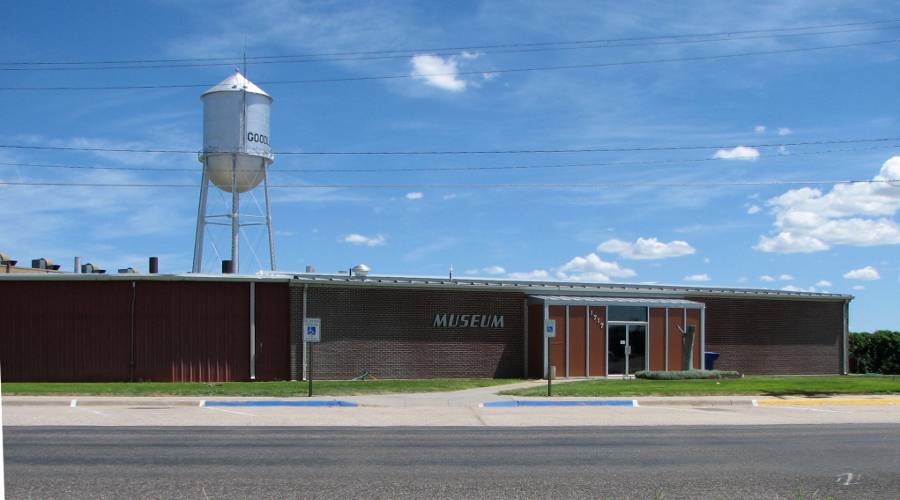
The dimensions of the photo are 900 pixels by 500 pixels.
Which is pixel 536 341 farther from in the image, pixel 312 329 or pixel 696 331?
pixel 312 329

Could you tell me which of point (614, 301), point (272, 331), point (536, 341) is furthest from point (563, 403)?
point (272, 331)

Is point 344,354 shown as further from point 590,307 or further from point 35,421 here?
point 35,421

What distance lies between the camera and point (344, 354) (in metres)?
30.1

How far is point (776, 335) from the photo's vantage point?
3709 cm

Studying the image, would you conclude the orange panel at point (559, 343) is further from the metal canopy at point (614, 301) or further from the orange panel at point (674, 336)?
the orange panel at point (674, 336)

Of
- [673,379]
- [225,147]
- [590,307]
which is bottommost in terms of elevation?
[673,379]

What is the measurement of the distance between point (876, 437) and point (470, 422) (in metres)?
7.47

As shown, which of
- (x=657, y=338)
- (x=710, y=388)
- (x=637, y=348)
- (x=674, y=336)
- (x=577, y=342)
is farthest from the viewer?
(x=674, y=336)

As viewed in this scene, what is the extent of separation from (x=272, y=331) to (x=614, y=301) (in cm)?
1227

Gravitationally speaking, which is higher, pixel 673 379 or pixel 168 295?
pixel 168 295

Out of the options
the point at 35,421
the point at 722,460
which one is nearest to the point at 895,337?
the point at 722,460

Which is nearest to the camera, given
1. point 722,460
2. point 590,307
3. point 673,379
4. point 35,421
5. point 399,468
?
point 399,468

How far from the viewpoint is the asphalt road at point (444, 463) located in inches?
374

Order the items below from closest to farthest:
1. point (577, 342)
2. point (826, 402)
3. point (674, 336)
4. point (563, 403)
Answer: point (563, 403) < point (826, 402) < point (577, 342) < point (674, 336)
